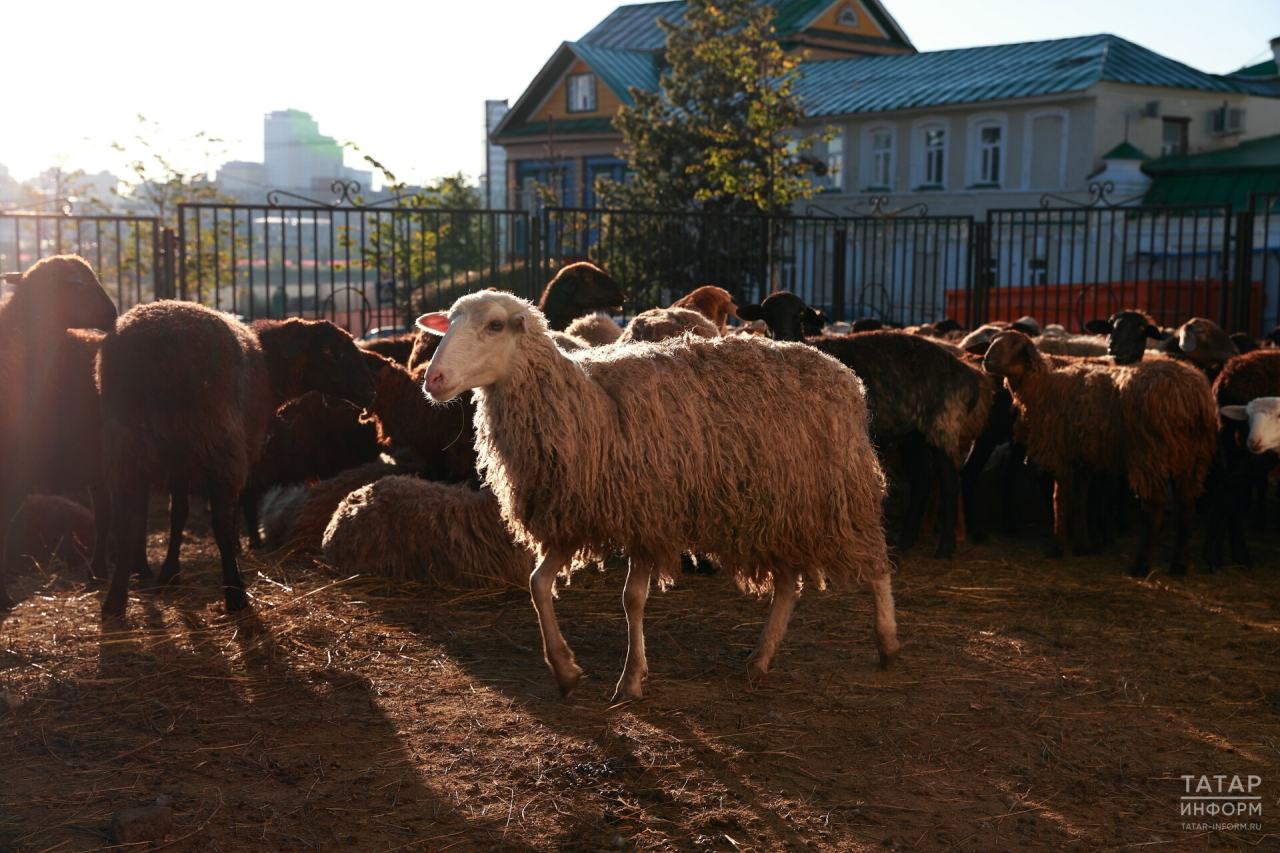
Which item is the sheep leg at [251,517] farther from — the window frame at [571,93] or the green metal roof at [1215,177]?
the window frame at [571,93]

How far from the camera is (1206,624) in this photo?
20.6ft

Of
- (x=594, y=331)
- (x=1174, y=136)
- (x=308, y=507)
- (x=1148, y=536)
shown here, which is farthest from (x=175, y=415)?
(x=1174, y=136)

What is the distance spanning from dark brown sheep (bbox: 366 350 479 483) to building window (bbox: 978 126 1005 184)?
24597mm

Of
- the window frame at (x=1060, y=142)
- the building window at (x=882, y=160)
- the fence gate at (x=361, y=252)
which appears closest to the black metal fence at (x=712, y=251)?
the fence gate at (x=361, y=252)

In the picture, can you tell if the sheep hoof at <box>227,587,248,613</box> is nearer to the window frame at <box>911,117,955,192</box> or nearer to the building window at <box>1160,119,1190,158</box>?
the window frame at <box>911,117,955,192</box>

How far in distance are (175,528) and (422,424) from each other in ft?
6.04

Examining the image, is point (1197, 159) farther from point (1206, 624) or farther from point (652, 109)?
point (1206, 624)

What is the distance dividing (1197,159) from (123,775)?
29808 mm

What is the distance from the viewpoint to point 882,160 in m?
31.6

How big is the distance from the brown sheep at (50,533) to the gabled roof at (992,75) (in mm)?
25846

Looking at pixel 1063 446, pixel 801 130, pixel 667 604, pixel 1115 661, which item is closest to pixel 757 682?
pixel 667 604

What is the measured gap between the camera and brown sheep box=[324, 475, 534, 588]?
676 cm

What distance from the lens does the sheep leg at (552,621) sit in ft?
15.7

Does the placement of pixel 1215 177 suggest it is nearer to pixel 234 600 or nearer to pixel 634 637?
pixel 634 637
